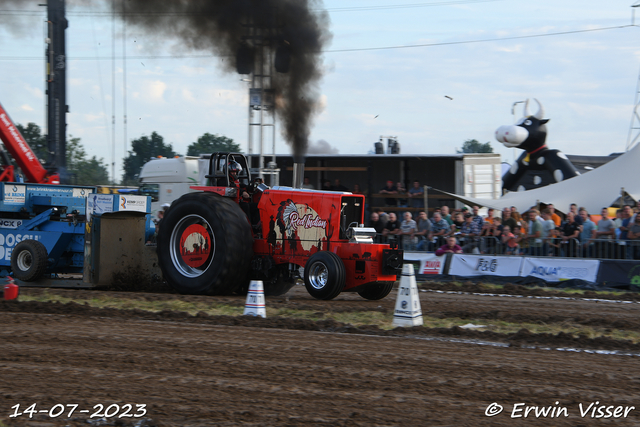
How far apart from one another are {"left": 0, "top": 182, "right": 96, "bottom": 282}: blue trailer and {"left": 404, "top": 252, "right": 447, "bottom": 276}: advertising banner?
22.5ft

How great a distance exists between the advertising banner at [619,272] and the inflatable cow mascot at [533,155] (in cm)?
777

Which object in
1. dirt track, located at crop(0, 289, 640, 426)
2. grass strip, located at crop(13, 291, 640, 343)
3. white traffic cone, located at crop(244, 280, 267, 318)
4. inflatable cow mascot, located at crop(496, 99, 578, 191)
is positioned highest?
inflatable cow mascot, located at crop(496, 99, 578, 191)

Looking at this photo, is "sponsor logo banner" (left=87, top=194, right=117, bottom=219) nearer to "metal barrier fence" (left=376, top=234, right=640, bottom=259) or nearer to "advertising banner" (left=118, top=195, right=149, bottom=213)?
"advertising banner" (left=118, top=195, right=149, bottom=213)

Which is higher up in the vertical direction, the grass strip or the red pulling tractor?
the red pulling tractor

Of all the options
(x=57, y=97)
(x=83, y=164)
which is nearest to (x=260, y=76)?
(x=57, y=97)

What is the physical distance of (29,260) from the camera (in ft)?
36.6

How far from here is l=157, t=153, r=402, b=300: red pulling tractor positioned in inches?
378

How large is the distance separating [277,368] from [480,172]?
524 inches

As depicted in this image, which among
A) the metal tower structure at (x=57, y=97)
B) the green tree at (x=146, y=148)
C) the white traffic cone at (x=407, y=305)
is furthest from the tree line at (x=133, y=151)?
the white traffic cone at (x=407, y=305)

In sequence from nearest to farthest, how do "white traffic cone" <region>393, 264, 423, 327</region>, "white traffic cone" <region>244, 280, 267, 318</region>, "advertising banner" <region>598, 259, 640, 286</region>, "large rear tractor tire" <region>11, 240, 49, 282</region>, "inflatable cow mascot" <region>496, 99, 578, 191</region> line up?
"white traffic cone" <region>393, 264, 423, 327</region>, "white traffic cone" <region>244, 280, 267, 318</region>, "large rear tractor tire" <region>11, 240, 49, 282</region>, "advertising banner" <region>598, 259, 640, 286</region>, "inflatable cow mascot" <region>496, 99, 578, 191</region>

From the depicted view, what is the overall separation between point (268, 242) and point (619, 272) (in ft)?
22.1

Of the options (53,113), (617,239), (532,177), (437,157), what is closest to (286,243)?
(617,239)

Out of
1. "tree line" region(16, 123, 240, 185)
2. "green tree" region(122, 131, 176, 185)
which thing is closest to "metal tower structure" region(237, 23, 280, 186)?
"tree line" region(16, 123, 240, 185)

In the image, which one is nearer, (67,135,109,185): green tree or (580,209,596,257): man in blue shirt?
(580,209,596,257): man in blue shirt
